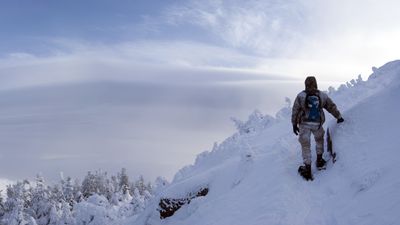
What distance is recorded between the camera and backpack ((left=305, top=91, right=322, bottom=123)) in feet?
36.6

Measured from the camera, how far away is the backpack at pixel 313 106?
11.1 meters

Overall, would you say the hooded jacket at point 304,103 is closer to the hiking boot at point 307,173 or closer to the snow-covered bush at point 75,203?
the hiking boot at point 307,173

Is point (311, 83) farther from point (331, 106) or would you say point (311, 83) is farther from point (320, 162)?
point (320, 162)

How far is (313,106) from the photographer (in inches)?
440

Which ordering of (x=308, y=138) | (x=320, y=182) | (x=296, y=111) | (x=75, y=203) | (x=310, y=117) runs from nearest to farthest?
(x=320, y=182)
(x=308, y=138)
(x=310, y=117)
(x=296, y=111)
(x=75, y=203)

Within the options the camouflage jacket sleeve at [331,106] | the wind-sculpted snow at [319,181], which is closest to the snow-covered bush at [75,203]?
the wind-sculpted snow at [319,181]

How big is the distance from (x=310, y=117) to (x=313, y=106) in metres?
0.28

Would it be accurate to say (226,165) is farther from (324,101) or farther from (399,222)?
(399,222)

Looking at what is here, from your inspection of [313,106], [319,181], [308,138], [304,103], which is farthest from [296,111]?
[319,181]

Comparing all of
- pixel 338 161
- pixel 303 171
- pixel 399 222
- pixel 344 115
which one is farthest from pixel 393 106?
pixel 399 222

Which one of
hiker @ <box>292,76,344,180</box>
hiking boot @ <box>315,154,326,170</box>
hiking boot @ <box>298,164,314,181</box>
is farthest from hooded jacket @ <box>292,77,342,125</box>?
hiking boot @ <box>298,164,314,181</box>

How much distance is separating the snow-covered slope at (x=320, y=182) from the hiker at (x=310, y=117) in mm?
475

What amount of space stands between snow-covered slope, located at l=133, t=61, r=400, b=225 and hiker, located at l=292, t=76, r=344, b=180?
18.7 inches

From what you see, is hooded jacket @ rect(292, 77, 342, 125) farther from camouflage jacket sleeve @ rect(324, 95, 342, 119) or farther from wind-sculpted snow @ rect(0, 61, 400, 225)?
wind-sculpted snow @ rect(0, 61, 400, 225)
